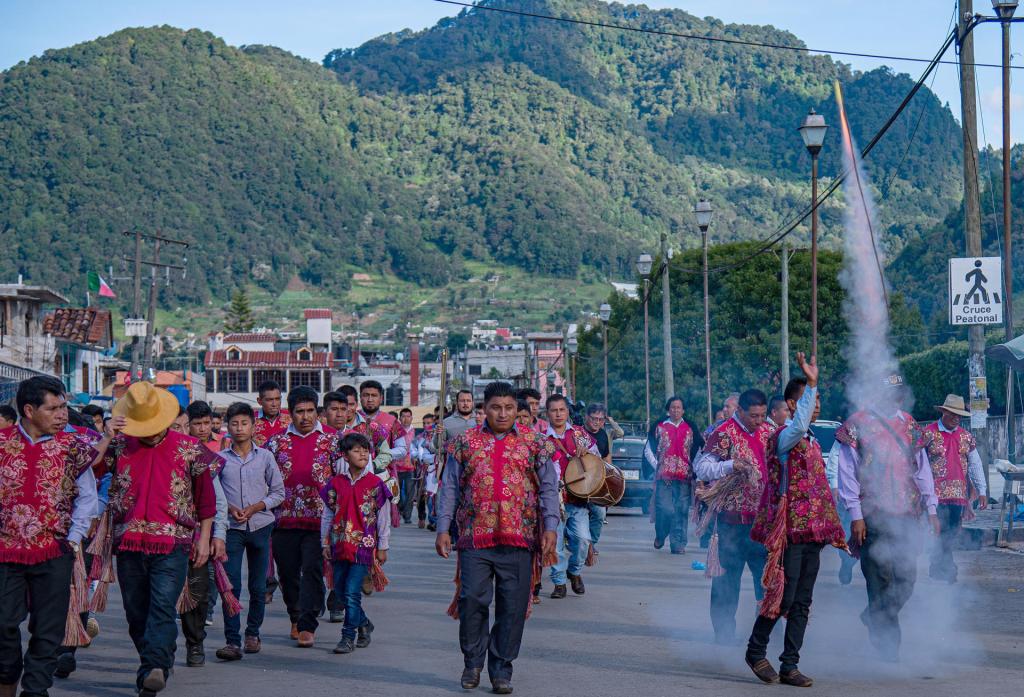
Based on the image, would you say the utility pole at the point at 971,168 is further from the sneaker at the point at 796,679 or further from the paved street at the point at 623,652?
the sneaker at the point at 796,679

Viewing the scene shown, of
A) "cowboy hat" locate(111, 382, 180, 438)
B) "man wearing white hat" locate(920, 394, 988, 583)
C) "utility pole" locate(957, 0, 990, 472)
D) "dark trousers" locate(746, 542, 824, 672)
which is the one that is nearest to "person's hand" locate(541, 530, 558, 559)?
"dark trousers" locate(746, 542, 824, 672)

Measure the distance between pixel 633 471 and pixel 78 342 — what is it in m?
41.3

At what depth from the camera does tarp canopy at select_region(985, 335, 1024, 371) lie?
18766mm

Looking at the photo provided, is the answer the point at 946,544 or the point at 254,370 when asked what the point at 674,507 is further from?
the point at 254,370

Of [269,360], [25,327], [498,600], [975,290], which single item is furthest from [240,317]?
[498,600]

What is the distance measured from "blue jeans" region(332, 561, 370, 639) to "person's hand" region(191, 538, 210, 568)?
1.89 metres

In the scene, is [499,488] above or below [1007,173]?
below

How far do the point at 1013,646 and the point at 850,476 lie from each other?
6.48 feet

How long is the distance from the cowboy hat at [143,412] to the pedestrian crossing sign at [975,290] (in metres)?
11.0

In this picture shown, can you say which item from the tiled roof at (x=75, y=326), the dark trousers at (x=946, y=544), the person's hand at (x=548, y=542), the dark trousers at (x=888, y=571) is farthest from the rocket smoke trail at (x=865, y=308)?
the tiled roof at (x=75, y=326)

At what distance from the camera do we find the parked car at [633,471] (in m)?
26.4

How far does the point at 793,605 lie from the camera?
877cm

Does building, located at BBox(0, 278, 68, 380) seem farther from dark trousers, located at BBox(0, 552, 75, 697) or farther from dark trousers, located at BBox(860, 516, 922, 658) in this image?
dark trousers, located at BBox(860, 516, 922, 658)

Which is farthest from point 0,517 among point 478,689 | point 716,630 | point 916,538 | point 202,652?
point 916,538
